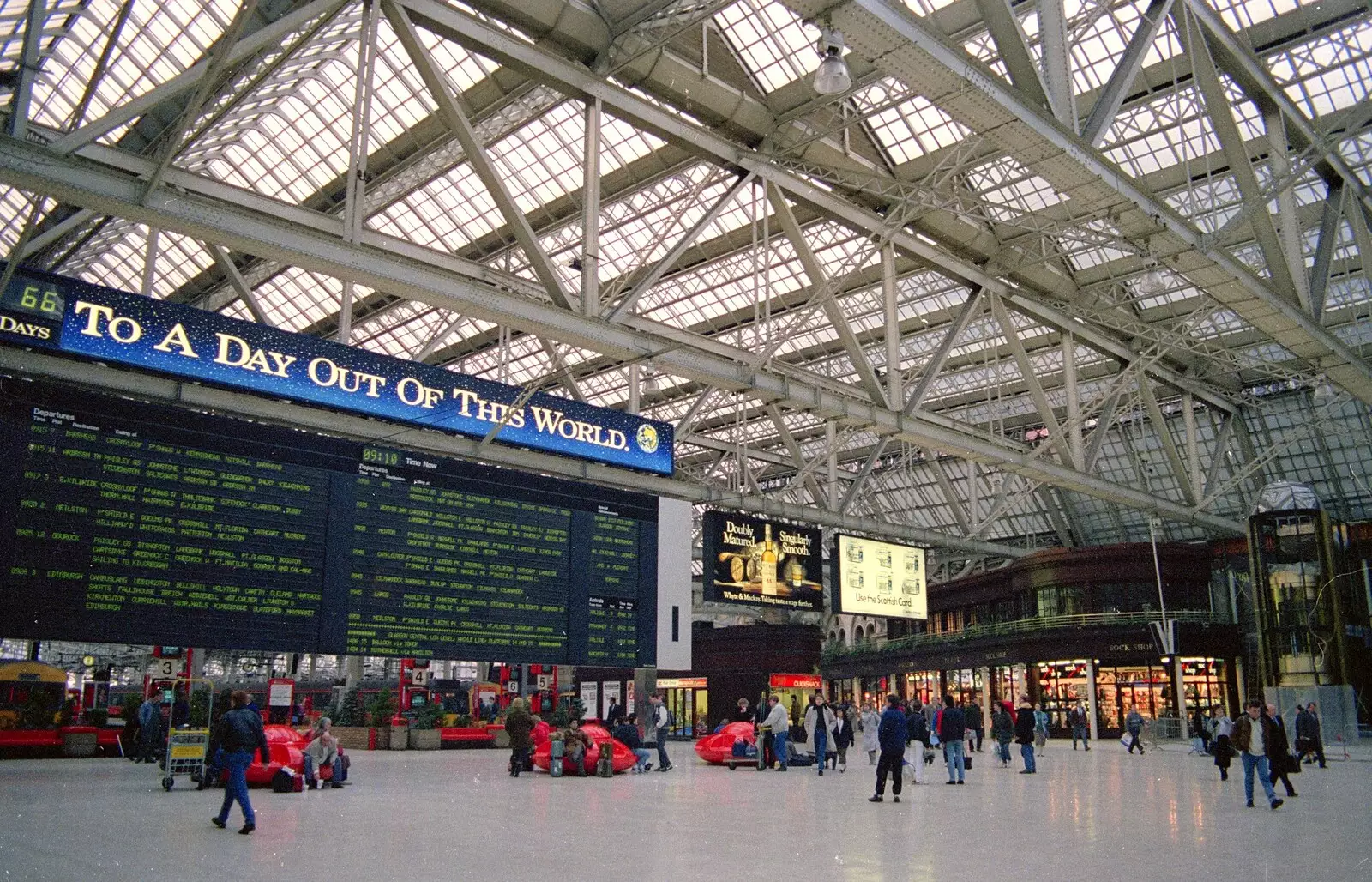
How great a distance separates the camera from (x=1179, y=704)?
41.2 m

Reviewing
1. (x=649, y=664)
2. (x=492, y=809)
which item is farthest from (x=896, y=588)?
(x=492, y=809)

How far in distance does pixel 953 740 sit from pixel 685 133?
11.5 m

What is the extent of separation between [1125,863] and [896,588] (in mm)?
23395

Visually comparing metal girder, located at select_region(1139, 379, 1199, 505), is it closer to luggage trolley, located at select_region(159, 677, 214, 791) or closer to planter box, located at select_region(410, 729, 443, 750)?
planter box, located at select_region(410, 729, 443, 750)

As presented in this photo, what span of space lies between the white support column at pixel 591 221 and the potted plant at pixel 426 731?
18574mm

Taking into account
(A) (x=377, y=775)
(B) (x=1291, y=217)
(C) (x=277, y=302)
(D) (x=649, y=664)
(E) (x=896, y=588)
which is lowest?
(A) (x=377, y=775)

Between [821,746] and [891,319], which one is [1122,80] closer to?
[891,319]

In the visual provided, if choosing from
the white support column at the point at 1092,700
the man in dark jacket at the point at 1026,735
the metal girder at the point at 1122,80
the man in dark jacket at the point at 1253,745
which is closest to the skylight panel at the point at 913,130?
the metal girder at the point at 1122,80

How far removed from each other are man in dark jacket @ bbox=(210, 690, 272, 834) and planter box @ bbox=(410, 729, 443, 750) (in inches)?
787

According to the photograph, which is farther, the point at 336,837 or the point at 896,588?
the point at 896,588

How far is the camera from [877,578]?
101ft

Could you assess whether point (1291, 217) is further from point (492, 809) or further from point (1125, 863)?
point (492, 809)

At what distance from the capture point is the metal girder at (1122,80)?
1417cm

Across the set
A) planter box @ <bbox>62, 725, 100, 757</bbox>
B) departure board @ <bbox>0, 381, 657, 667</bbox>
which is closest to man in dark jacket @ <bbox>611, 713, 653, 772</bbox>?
departure board @ <bbox>0, 381, 657, 667</bbox>
